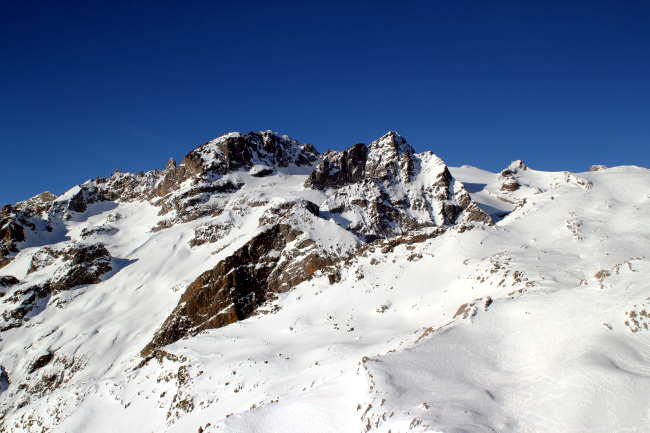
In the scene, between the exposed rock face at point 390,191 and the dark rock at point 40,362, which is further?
the exposed rock face at point 390,191

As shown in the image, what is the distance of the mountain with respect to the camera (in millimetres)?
15914

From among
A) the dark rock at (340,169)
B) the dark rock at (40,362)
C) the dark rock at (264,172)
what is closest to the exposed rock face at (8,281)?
the dark rock at (40,362)

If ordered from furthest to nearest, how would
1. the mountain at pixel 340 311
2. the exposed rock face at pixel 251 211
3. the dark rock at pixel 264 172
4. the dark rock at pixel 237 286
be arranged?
1. the dark rock at pixel 264 172
2. the exposed rock face at pixel 251 211
3. the dark rock at pixel 237 286
4. the mountain at pixel 340 311

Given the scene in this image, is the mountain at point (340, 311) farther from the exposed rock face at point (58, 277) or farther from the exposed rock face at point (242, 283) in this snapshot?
the exposed rock face at point (58, 277)

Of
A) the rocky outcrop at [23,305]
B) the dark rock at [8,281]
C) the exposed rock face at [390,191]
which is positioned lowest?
the rocky outcrop at [23,305]

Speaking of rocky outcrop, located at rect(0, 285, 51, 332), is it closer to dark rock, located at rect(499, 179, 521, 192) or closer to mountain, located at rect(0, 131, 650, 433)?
mountain, located at rect(0, 131, 650, 433)

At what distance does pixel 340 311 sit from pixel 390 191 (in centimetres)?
5580

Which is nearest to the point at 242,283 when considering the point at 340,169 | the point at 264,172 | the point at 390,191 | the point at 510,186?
the point at 390,191

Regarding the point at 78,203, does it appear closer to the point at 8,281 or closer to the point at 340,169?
the point at 8,281

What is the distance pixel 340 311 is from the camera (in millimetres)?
37500

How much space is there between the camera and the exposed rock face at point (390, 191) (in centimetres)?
7869

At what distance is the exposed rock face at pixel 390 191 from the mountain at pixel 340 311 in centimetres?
55

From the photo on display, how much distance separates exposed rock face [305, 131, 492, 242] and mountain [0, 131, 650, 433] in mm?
553

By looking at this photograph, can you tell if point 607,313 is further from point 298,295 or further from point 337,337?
point 298,295
